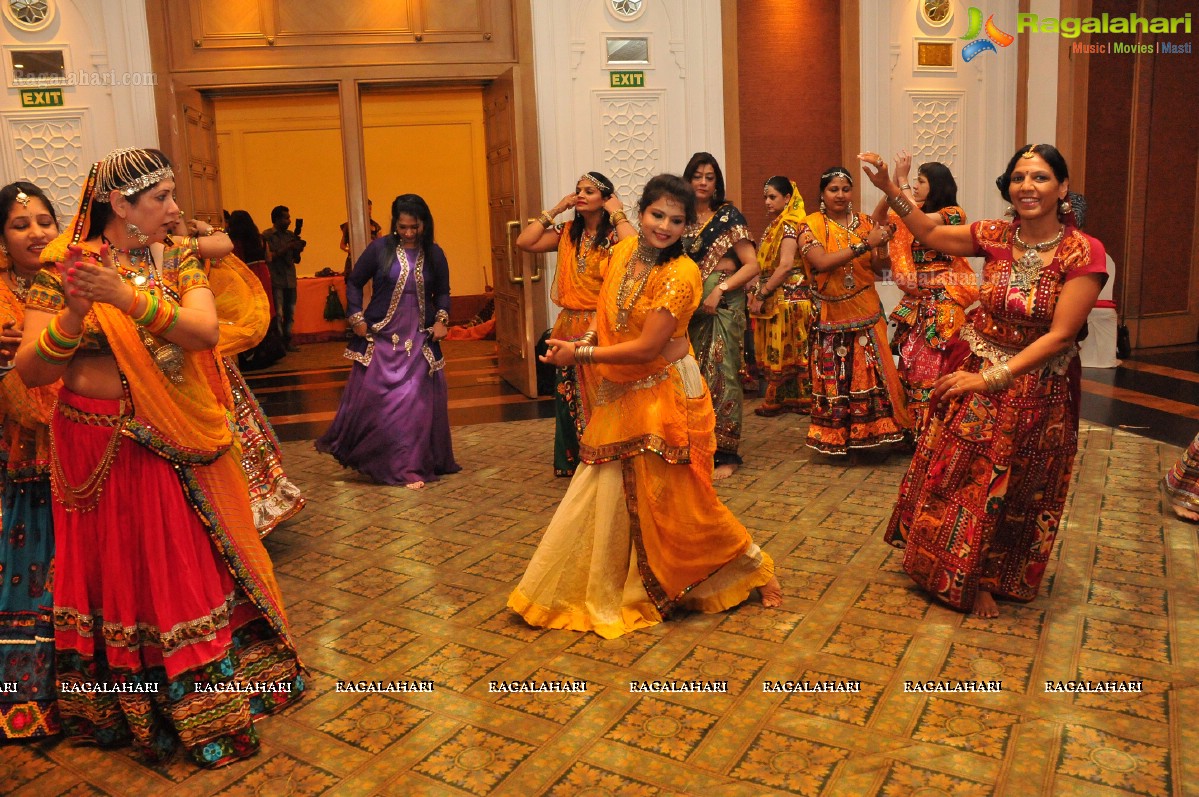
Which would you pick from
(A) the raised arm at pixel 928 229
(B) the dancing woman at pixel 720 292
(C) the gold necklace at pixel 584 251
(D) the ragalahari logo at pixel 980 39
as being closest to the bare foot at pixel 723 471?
(B) the dancing woman at pixel 720 292

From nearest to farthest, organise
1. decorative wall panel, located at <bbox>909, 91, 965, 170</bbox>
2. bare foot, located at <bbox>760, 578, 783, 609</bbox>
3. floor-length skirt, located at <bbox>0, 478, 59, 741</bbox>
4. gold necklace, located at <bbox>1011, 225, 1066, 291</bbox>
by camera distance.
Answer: floor-length skirt, located at <bbox>0, 478, 59, 741</bbox> → gold necklace, located at <bbox>1011, 225, 1066, 291</bbox> → bare foot, located at <bbox>760, 578, 783, 609</bbox> → decorative wall panel, located at <bbox>909, 91, 965, 170</bbox>

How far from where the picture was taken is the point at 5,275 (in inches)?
114

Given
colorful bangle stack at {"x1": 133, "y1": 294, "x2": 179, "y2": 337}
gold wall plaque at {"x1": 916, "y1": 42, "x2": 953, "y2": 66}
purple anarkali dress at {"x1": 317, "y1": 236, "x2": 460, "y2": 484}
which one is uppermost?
gold wall plaque at {"x1": 916, "y1": 42, "x2": 953, "y2": 66}

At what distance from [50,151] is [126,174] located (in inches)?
224

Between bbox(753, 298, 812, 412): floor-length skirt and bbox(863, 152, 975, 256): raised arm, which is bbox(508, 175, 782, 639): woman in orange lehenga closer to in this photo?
bbox(863, 152, 975, 256): raised arm

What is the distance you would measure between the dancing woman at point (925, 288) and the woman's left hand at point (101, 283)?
11.0 ft

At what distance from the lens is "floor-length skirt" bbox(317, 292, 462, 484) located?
5.16m

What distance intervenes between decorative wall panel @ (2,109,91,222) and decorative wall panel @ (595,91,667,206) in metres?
3.90

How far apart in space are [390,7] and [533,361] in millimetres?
2994

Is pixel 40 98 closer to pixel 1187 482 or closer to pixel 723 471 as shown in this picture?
pixel 723 471

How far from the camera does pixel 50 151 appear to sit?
705 cm

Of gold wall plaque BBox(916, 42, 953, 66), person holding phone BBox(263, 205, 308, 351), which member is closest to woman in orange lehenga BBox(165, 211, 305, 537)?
gold wall plaque BBox(916, 42, 953, 66)

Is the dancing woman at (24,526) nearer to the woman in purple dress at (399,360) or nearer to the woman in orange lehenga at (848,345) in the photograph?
the woman in purple dress at (399,360)

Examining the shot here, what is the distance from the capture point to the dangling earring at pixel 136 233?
2.42 meters
